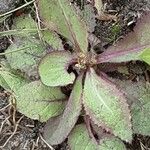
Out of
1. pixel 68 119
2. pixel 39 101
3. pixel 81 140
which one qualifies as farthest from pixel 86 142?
pixel 39 101

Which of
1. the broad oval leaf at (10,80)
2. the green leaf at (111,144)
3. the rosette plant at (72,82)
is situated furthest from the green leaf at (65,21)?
the green leaf at (111,144)

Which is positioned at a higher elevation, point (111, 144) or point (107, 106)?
point (107, 106)

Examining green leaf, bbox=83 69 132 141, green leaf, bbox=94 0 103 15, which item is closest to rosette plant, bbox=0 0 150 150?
green leaf, bbox=83 69 132 141

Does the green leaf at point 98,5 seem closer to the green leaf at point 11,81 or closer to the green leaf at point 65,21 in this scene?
the green leaf at point 65,21

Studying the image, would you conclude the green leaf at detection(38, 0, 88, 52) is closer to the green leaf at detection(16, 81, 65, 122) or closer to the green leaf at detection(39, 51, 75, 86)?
the green leaf at detection(39, 51, 75, 86)

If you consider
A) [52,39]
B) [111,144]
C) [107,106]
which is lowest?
[111,144]

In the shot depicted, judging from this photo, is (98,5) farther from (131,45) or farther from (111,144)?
(111,144)
